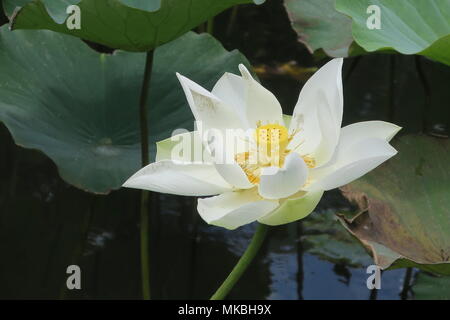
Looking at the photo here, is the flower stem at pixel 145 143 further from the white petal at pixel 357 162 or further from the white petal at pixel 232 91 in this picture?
the white petal at pixel 357 162

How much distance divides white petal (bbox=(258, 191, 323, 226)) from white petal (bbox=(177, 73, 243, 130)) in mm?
183

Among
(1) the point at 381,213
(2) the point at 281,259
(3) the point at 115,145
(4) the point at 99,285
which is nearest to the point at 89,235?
(4) the point at 99,285

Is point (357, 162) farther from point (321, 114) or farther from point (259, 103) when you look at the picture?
point (259, 103)

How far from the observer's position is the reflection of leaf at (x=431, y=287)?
1.68 metres

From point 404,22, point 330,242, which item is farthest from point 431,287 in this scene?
point 404,22

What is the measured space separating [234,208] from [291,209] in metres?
0.08

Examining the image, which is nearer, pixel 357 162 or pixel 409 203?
pixel 357 162

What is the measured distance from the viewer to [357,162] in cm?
106

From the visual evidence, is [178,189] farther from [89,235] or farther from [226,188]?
[89,235]

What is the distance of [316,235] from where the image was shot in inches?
79.2

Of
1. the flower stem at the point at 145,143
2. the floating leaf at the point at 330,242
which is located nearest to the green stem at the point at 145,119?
the flower stem at the point at 145,143

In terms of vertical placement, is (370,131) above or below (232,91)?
below

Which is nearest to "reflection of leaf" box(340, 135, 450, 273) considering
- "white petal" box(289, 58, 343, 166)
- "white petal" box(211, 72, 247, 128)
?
"white petal" box(289, 58, 343, 166)
